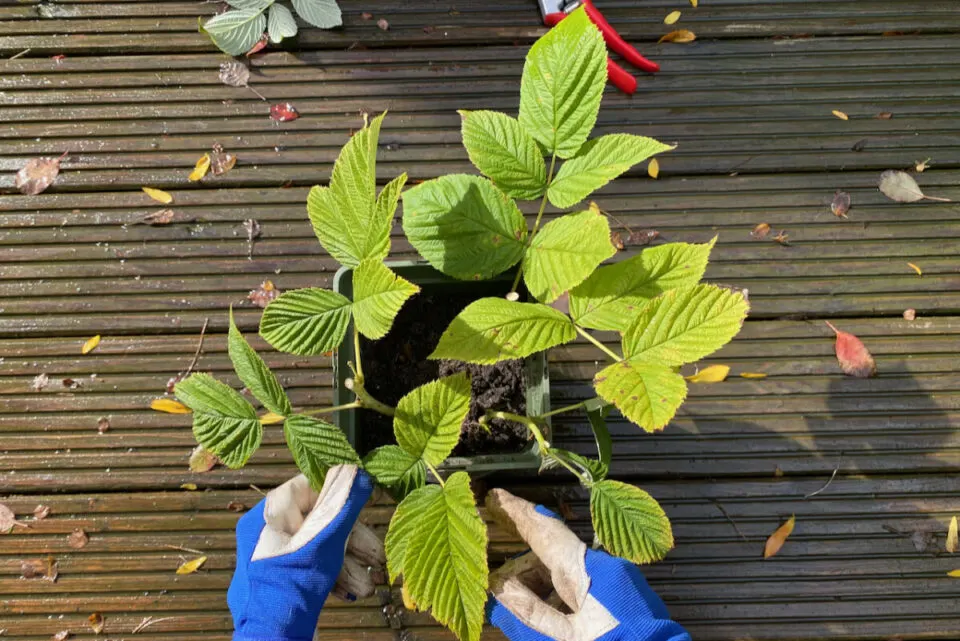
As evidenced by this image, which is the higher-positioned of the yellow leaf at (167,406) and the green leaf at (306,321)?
the green leaf at (306,321)

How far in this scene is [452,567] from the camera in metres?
0.58

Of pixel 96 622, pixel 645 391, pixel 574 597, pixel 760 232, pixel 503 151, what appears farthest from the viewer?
pixel 760 232

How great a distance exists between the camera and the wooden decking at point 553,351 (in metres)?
1.04

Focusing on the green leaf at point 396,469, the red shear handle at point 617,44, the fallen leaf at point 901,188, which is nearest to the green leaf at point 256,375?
the green leaf at point 396,469

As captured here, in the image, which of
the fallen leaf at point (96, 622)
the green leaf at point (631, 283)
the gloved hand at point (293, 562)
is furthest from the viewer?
→ the fallen leaf at point (96, 622)

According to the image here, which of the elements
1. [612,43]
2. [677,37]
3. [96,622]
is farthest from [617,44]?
[96,622]

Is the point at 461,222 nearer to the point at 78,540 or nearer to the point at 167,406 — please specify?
the point at 167,406

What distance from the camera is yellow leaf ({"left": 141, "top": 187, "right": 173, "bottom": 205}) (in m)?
1.15

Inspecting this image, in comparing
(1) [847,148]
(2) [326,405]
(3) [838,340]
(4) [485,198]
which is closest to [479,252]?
(4) [485,198]

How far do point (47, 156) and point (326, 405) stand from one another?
0.73 m

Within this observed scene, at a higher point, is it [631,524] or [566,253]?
[566,253]

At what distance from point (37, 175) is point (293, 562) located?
942 mm

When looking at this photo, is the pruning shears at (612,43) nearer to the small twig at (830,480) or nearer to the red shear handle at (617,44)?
the red shear handle at (617,44)

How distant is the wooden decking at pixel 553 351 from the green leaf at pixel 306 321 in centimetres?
49
